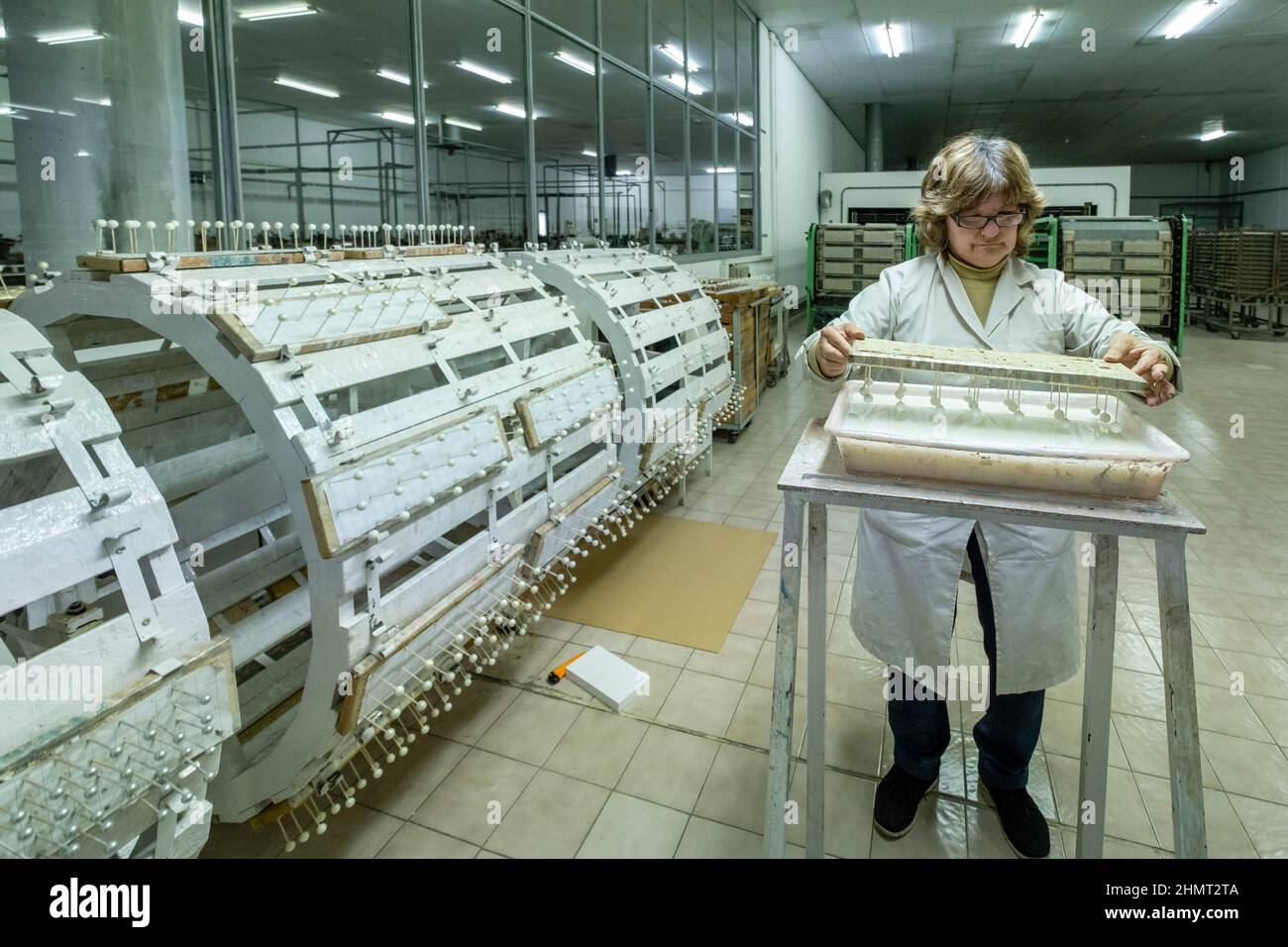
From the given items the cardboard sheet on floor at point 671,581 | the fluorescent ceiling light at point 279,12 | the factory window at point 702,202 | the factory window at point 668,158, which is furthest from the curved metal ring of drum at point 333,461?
the factory window at point 668,158

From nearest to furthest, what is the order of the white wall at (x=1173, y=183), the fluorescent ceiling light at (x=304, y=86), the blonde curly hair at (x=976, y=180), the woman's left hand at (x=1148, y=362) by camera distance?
the woman's left hand at (x=1148, y=362) → the blonde curly hair at (x=976, y=180) → the fluorescent ceiling light at (x=304, y=86) → the white wall at (x=1173, y=183)

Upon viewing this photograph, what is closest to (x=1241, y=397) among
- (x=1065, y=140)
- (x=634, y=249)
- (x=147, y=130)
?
(x=634, y=249)

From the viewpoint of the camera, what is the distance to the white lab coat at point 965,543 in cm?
179

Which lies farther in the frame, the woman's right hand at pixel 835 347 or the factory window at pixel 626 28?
the factory window at pixel 626 28

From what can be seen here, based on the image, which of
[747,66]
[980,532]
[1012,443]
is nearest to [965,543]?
[980,532]

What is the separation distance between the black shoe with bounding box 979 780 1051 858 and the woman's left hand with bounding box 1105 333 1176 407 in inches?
43.2

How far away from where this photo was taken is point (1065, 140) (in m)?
19.3

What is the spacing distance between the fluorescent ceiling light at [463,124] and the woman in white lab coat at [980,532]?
9772mm

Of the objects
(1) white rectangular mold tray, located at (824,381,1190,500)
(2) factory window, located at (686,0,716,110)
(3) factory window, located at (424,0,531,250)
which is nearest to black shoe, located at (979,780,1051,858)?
(1) white rectangular mold tray, located at (824,381,1190,500)

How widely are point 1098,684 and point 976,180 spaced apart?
1065 mm

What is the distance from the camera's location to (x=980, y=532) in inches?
71.2

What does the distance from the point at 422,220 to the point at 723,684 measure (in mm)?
2520

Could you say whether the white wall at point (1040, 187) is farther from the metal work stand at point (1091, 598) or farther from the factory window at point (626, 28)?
the metal work stand at point (1091, 598)

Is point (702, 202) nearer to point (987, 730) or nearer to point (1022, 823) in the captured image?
point (987, 730)
